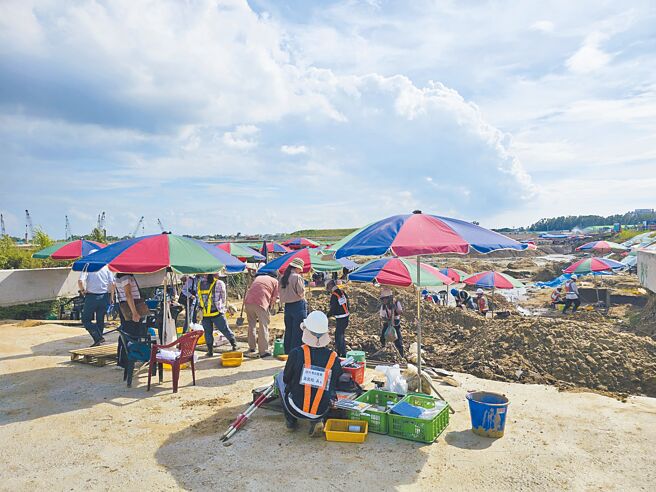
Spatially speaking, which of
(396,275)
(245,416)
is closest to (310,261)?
(396,275)

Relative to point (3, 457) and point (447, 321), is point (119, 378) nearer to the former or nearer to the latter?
point (3, 457)

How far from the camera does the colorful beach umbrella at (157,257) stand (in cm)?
638

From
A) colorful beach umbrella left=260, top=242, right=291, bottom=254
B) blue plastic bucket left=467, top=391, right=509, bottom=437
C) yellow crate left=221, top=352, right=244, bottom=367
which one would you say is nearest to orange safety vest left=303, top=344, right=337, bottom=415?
blue plastic bucket left=467, top=391, right=509, bottom=437

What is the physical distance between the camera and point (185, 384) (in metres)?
7.15

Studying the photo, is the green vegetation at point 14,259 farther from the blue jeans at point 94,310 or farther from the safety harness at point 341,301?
the safety harness at point 341,301

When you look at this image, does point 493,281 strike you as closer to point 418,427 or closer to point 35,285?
point 418,427

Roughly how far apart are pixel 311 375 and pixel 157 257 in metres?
3.08

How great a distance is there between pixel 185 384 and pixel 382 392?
10.8 feet

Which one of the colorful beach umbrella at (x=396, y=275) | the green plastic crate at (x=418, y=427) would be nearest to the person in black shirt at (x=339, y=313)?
the colorful beach umbrella at (x=396, y=275)

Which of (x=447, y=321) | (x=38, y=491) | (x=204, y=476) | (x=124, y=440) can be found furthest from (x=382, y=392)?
(x=447, y=321)

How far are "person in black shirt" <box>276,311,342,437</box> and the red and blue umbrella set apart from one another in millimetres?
932

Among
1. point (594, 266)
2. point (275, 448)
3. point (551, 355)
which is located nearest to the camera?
point (275, 448)

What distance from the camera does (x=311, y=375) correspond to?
5.02m

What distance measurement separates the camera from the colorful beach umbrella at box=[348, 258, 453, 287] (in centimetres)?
986
